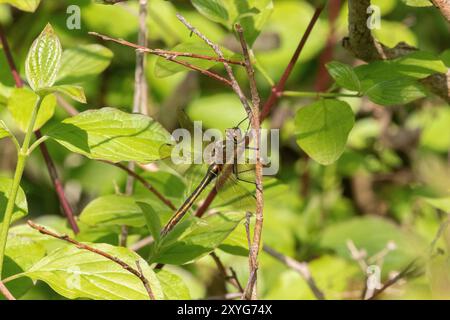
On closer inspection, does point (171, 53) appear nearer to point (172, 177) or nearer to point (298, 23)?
point (172, 177)

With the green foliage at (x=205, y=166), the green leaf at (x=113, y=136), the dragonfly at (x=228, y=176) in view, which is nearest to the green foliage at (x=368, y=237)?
the green foliage at (x=205, y=166)

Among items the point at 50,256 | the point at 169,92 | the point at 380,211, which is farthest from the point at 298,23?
the point at 50,256

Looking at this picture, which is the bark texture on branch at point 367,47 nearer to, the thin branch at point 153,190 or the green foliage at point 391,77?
the green foliage at point 391,77

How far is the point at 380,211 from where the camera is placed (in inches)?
122

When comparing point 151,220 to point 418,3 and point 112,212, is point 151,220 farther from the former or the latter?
point 418,3

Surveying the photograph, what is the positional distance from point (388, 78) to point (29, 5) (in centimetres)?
63

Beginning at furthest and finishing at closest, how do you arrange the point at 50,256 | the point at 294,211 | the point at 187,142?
the point at 294,211, the point at 187,142, the point at 50,256

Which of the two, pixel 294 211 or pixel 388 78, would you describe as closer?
pixel 388 78

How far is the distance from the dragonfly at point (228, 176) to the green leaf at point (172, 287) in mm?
94

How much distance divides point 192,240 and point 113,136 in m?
0.22

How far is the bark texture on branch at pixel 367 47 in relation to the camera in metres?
1.30

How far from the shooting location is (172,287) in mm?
1238

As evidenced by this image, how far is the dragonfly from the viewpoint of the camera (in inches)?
48.8
